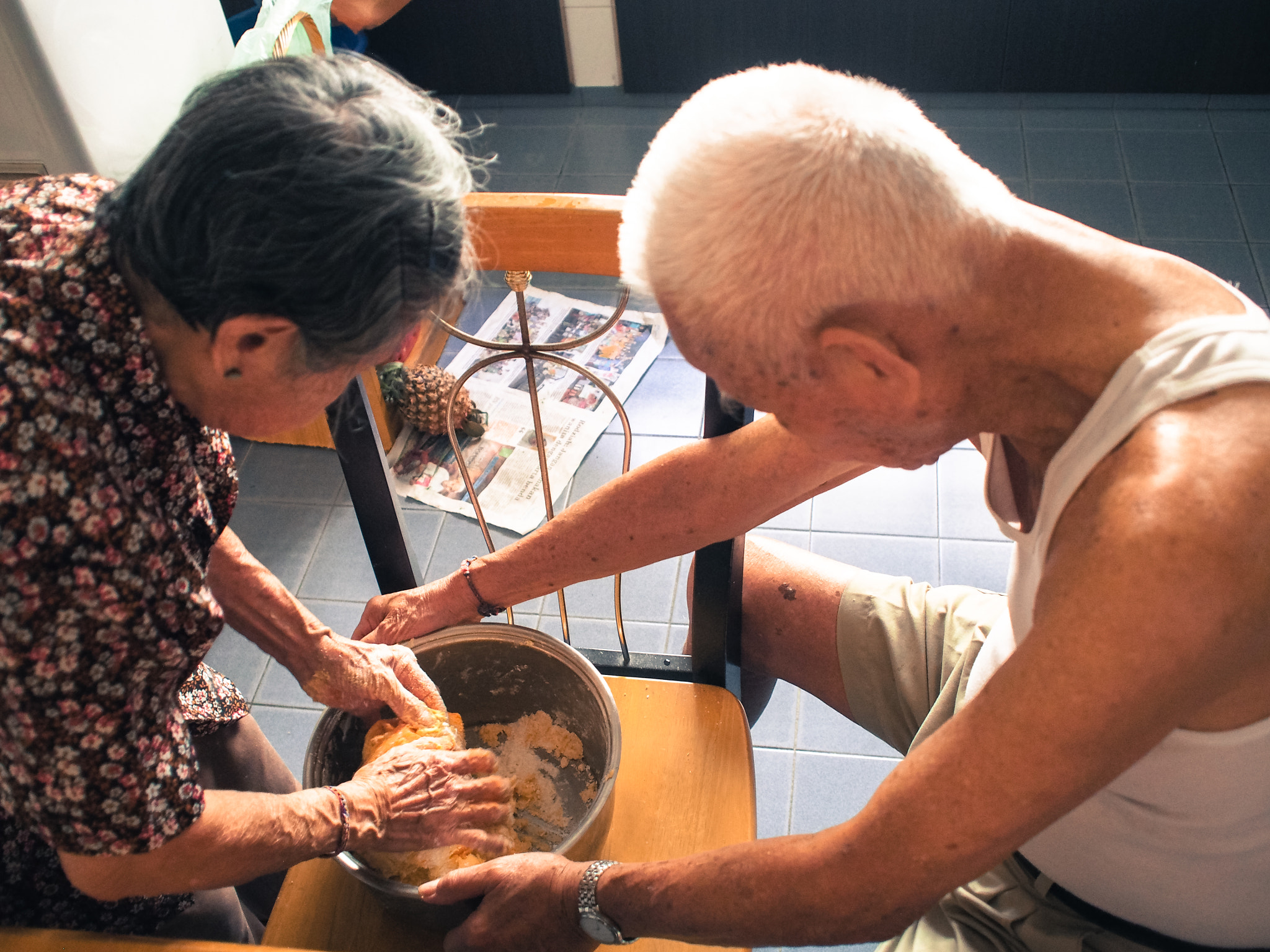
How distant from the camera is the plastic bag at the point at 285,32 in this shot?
209 cm

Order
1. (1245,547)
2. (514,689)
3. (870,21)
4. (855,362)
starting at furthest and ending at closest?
(870,21) → (514,689) → (855,362) → (1245,547)

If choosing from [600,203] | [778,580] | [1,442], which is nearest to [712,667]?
[778,580]

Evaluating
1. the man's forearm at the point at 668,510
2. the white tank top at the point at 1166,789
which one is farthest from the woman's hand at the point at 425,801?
the white tank top at the point at 1166,789

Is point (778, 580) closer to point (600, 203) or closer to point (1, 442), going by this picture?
point (600, 203)

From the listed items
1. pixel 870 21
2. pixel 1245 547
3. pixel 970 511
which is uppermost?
pixel 1245 547

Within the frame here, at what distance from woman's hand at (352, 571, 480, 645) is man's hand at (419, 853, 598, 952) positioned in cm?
38

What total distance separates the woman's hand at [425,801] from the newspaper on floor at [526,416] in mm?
1216

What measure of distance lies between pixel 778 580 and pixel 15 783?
0.95 metres

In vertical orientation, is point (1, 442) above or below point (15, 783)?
above

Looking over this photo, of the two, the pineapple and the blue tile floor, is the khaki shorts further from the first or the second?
the pineapple

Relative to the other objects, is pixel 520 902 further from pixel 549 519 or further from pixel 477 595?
pixel 549 519

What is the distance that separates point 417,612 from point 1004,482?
0.78 metres

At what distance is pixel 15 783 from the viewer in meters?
0.86

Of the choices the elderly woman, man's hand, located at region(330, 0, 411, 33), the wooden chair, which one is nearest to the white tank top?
the wooden chair
